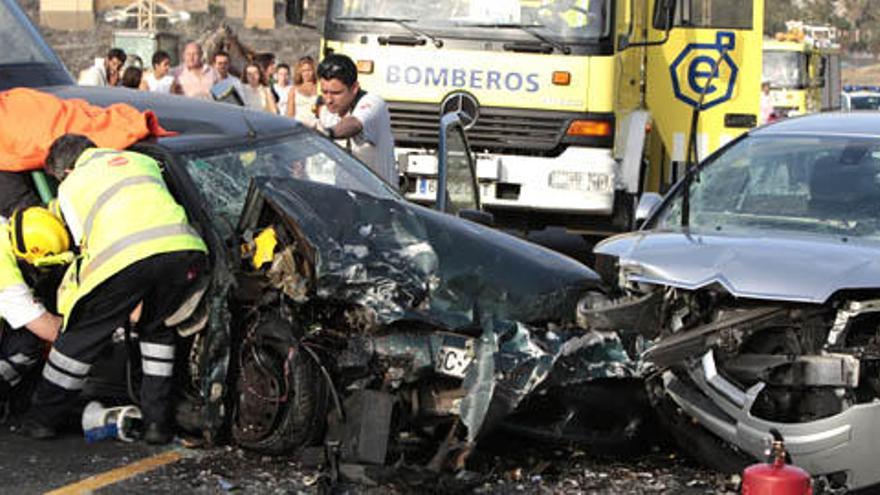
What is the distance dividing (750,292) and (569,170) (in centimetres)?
652

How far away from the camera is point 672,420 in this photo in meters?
6.58

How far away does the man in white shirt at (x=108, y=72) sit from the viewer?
14359mm

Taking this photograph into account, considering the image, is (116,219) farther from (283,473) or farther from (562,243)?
(562,243)

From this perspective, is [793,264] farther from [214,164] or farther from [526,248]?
[214,164]

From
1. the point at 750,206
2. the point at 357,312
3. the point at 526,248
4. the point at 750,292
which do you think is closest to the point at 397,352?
the point at 357,312

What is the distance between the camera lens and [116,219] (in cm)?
654

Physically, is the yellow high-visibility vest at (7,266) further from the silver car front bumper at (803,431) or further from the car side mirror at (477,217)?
the silver car front bumper at (803,431)

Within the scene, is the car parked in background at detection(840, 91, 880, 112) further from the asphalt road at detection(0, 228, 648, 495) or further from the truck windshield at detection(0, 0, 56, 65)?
the asphalt road at detection(0, 228, 648, 495)

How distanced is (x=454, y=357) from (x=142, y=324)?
4.34 feet

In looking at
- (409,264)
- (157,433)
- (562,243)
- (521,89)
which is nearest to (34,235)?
(157,433)

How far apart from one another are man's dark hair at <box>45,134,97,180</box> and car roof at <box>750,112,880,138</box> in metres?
3.43

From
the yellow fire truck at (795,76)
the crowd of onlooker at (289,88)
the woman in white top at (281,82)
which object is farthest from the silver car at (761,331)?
the yellow fire truck at (795,76)

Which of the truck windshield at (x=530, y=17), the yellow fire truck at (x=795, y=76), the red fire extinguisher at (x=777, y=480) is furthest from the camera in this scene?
the yellow fire truck at (x=795, y=76)

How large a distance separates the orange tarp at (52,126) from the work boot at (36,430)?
1.11 metres
